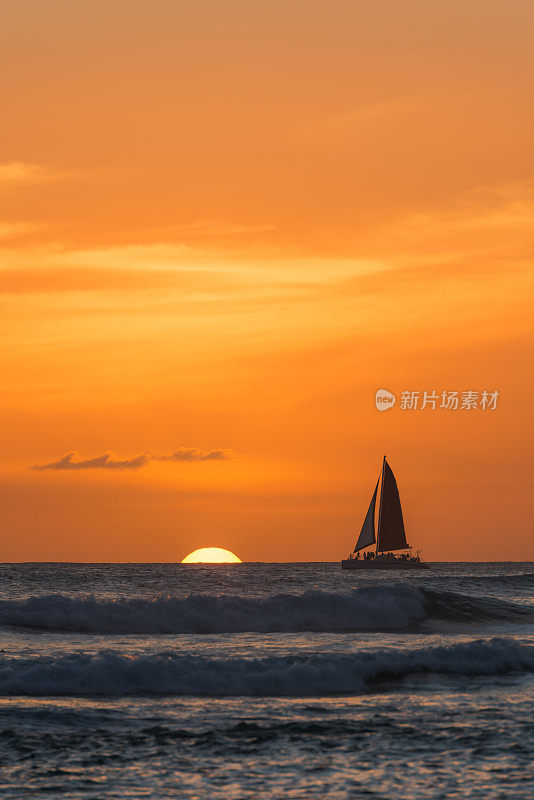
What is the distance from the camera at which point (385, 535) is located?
128m

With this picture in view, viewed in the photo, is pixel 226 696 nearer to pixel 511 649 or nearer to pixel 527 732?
pixel 527 732

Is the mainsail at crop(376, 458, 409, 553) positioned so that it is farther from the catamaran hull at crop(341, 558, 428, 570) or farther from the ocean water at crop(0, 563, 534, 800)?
the ocean water at crop(0, 563, 534, 800)

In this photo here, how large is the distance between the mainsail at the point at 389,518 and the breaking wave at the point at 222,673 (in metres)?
97.9

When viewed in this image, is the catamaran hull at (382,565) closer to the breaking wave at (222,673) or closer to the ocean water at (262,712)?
the ocean water at (262,712)

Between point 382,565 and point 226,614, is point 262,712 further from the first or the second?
point 382,565

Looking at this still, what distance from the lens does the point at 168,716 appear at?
64.6 feet

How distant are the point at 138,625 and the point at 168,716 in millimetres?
21454

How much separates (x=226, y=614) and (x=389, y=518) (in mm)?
88526

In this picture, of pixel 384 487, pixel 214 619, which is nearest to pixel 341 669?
pixel 214 619

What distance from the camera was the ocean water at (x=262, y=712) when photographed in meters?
14.4

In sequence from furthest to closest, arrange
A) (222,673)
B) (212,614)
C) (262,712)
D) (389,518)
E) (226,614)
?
(389,518) → (212,614) → (226,614) → (222,673) → (262,712)

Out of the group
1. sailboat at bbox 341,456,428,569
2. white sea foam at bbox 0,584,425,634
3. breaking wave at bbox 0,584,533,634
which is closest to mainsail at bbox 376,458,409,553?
sailboat at bbox 341,456,428,569

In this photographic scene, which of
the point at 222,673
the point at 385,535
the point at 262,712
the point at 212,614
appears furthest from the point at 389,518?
the point at 262,712

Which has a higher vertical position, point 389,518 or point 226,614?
point 389,518
